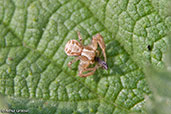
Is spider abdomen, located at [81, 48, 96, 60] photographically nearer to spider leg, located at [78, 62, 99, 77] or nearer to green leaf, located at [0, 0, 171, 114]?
spider leg, located at [78, 62, 99, 77]

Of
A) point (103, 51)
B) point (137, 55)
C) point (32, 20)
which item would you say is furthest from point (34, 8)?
point (137, 55)

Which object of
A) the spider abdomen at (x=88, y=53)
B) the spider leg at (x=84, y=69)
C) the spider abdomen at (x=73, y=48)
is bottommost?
the spider leg at (x=84, y=69)

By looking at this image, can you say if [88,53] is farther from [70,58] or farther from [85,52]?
[70,58]

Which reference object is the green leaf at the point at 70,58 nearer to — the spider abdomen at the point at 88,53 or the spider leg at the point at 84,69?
the spider leg at the point at 84,69

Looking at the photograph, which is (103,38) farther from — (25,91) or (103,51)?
(25,91)

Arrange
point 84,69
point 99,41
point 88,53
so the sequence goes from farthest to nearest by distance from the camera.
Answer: point 88,53, point 84,69, point 99,41

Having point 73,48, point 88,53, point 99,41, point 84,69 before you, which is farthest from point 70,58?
point 99,41

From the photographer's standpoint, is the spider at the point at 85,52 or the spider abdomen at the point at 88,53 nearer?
the spider at the point at 85,52

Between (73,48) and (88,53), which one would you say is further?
(88,53)

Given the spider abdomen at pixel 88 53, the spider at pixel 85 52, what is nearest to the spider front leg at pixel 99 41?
the spider at pixel 85 52
